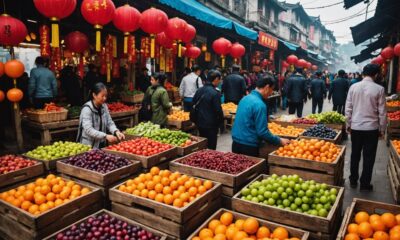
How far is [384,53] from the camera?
14016 millimetres

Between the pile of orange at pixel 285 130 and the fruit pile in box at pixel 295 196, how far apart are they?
3.74m

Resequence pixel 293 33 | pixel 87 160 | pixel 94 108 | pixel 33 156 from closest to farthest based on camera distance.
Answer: pixel 87 160
pixel 33 156
pixel 94 108
pixel 293 33

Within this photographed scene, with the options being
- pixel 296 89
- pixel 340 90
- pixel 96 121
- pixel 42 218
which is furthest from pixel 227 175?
pixel 340 90

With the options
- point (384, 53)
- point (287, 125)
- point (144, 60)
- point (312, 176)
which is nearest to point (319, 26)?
point (384, 53)

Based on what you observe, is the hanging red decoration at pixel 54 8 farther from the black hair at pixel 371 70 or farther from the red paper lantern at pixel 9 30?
the black hair at pixel 371 70

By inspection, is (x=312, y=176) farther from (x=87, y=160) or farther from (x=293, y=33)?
(x=293, y=33)

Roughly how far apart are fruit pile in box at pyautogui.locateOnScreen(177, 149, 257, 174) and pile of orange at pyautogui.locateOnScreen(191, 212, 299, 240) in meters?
1.03

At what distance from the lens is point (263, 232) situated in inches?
121

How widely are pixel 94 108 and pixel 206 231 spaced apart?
10.3ft

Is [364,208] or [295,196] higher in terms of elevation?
[295,196]

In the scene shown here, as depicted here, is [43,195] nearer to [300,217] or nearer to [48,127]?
[300,217]

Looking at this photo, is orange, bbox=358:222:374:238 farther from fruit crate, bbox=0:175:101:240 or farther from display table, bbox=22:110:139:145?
display table, bbox=22:110:139:145

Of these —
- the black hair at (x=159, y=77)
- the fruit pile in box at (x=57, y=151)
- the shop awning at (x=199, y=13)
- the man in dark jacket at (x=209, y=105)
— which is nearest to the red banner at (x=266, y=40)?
the shop awning at (x=199, y=13)

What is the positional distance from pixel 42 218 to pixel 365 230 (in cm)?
322
